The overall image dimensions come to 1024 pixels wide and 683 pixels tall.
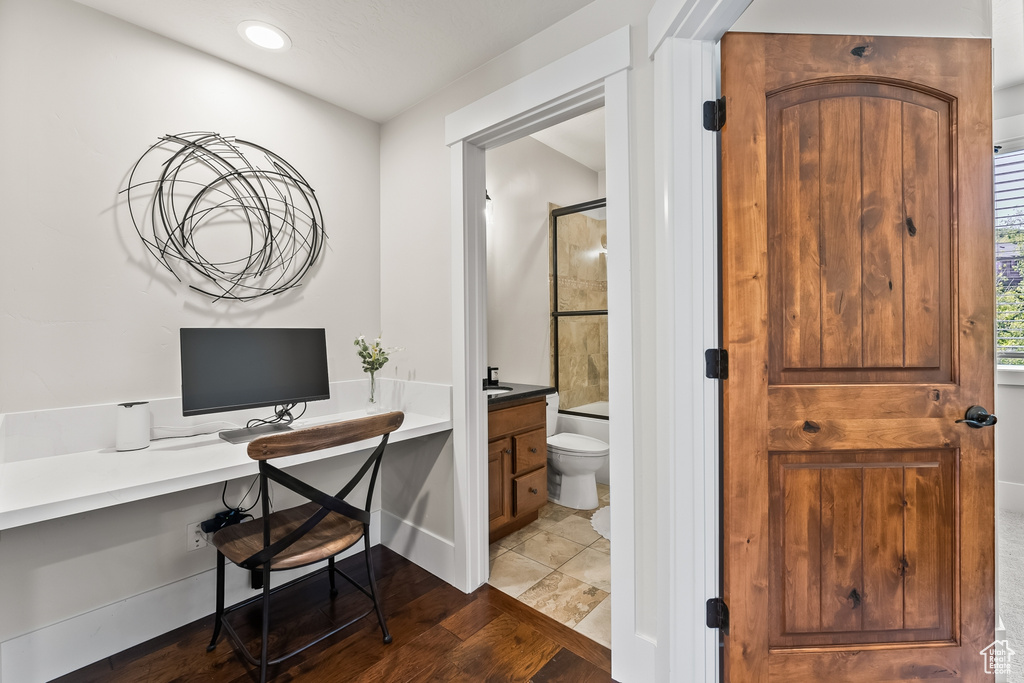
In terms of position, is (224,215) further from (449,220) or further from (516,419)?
(516,419)

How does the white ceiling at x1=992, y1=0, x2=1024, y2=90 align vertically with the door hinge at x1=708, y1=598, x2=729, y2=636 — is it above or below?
above

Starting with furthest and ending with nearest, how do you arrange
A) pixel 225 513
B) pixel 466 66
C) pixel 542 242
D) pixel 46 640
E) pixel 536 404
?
pixel 542 242 → pixel 536 404 → pixel 466 66 → pixel 225 513 → pixel 46 640

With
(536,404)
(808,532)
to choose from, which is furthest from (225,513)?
(808,532)

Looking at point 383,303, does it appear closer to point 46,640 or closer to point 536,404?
point 536,404

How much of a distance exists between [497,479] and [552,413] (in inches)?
39.2

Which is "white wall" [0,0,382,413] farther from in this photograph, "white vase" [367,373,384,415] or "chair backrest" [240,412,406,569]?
"chair backrest" [240,412,406,569]

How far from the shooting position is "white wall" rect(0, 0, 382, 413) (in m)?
1.52

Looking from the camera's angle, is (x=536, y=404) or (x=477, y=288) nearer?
(x=477, y=288)

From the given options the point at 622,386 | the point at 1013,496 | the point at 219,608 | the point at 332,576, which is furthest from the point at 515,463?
the point at 1013,496

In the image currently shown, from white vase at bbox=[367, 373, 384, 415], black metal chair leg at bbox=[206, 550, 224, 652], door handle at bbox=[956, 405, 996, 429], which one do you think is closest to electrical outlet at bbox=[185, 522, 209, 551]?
black metal chair leg at bbox=[206, 550, 224, 652]

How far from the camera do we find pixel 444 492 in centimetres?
217

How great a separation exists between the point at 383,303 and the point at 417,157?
80 centimetres

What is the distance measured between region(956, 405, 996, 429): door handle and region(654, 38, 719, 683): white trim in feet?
2.23

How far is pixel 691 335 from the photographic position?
136cm
